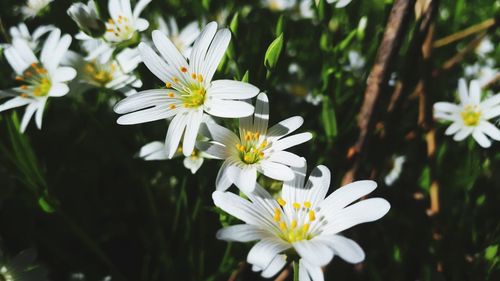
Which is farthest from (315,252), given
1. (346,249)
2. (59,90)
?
(59,90)

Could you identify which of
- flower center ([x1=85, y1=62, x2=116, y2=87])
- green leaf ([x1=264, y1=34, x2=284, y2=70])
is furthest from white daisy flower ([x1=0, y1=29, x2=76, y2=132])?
green leaf ([x1=264, y1=34, x2=284, y2=70])

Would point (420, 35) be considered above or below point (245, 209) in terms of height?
above

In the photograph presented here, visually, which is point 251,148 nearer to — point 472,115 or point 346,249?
point 346,249

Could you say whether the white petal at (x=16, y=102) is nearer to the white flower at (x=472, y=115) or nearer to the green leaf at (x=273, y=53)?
the green leaf at (x=273, y=53)

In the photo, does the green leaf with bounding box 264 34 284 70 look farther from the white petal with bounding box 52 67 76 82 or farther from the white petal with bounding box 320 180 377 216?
the white petal with bounding box 52 67 76 82

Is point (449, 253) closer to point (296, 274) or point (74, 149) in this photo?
point (296, 274)

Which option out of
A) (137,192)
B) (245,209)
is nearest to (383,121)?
(245,209)
